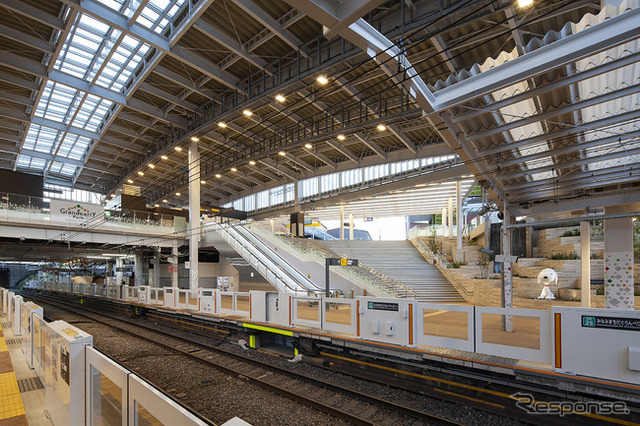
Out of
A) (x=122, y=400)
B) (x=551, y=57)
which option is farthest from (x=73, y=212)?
(x=551, y=57)

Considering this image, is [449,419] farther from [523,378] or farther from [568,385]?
[568,385]

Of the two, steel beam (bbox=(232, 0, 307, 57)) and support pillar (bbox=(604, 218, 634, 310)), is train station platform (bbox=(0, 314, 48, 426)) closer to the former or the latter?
steel beam (bbox=(232, 0, 307, 57))

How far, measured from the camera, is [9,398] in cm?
486

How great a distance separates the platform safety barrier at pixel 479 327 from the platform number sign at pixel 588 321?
36mm

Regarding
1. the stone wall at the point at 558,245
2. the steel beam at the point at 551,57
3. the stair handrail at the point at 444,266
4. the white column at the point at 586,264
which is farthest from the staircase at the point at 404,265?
the steel beam at the point at 551,57

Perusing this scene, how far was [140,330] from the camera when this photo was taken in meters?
16.3

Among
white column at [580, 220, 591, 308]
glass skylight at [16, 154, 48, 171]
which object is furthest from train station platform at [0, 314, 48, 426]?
glass skylight at [16, 154, 48, 171]

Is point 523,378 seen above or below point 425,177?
below

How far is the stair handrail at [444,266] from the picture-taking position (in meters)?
21.7

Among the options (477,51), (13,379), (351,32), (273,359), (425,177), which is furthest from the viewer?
(425,177)

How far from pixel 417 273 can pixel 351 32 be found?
20.5m

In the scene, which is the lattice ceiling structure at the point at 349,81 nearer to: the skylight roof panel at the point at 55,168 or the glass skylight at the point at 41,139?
the glass skylight at the point at 41,139

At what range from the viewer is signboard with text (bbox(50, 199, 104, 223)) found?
22.8 meters

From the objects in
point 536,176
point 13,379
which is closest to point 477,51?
point 536,176
